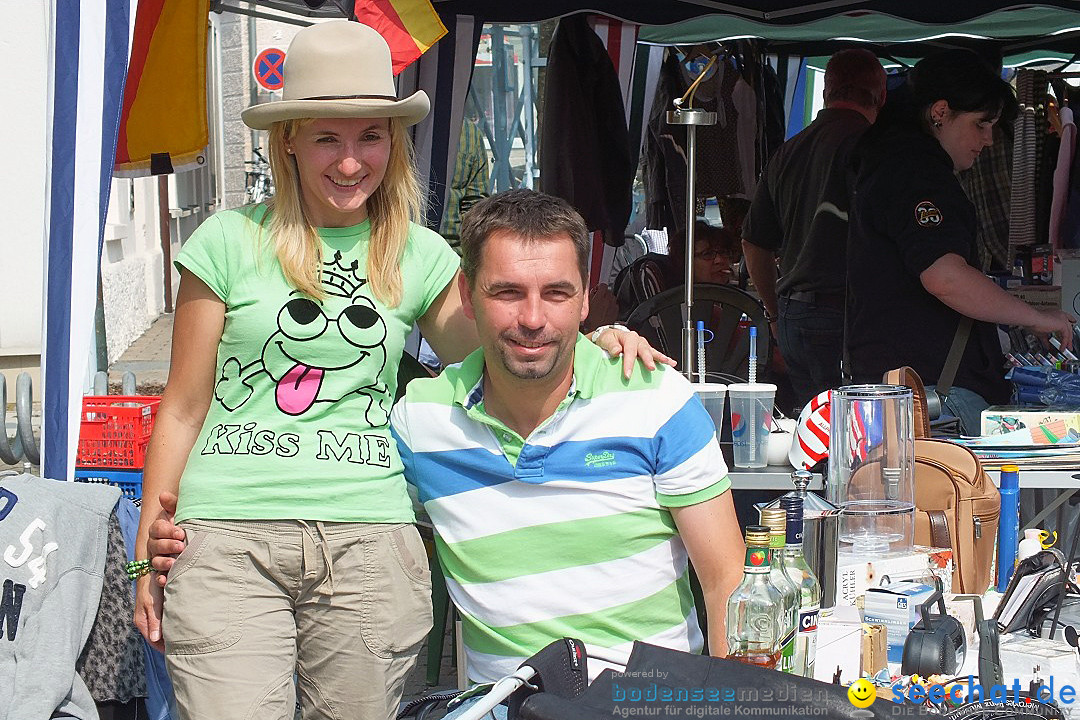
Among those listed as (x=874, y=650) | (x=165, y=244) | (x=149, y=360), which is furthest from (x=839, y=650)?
(x=165, y=244)

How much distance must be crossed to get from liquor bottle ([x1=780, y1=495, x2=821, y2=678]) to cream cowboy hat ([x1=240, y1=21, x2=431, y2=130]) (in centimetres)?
103

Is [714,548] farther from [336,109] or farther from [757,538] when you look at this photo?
[336,109]

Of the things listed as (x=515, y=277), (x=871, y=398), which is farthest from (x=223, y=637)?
(x=871, y=398)

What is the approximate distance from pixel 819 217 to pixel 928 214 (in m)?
1.25

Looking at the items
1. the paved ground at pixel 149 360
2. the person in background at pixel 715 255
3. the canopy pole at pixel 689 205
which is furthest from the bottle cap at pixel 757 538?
the paved ground at pixel 149 360

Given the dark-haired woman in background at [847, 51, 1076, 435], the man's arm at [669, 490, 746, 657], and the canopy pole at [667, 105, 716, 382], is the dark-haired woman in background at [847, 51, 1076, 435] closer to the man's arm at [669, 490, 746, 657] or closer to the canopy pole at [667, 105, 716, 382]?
the canopy pole at [667, 105, 716, 382]

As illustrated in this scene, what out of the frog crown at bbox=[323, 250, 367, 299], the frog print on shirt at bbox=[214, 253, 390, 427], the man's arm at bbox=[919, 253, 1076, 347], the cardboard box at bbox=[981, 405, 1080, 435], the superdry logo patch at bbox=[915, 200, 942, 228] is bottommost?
the cardboard box at bbox=[981, 405, 1080, 435]

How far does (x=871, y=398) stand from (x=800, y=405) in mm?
2589

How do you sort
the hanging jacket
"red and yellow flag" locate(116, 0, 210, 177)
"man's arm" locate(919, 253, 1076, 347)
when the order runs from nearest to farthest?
"man's arm" locate(919, 253, 1076, 347)
"red and yellow flag" locate(116, 0, 210, 177)
the hanging jacket

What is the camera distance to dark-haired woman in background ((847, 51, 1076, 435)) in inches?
144

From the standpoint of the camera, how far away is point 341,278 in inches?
92.4

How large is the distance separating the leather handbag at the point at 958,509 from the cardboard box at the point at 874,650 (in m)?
0.59

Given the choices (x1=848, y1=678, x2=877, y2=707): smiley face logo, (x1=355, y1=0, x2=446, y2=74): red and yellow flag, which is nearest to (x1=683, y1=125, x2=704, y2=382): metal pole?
(x1=355, y1=0, x2=446, y2=74): red and yellow flag

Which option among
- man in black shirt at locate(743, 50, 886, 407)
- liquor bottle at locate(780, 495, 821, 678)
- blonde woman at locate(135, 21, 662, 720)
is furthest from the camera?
man in black shirt at locate(743, 50, 886, 407)
